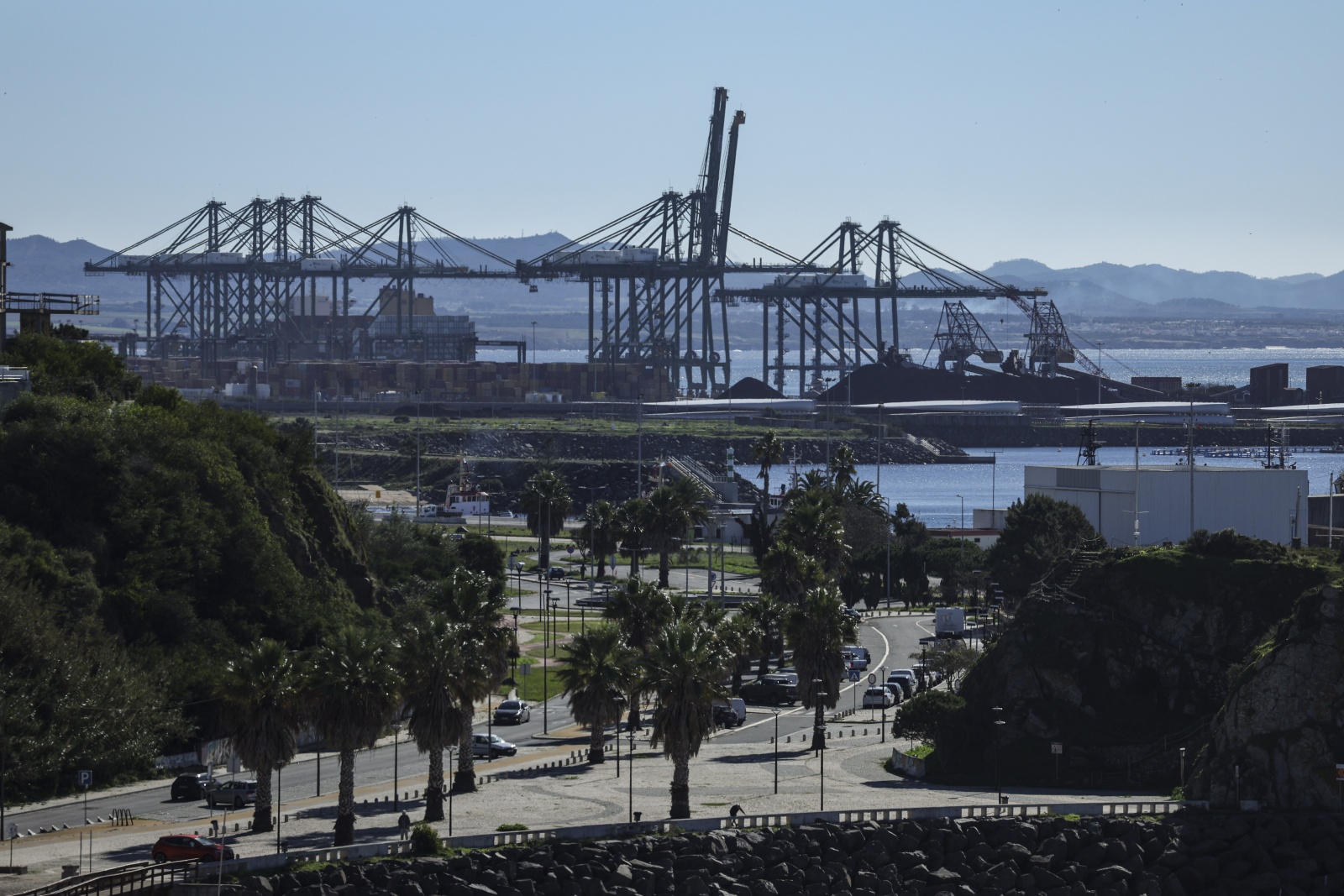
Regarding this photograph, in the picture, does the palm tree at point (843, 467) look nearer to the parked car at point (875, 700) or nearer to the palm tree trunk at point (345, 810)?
the parked car at point (875, 700)

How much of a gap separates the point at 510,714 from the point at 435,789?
14823 millimetres

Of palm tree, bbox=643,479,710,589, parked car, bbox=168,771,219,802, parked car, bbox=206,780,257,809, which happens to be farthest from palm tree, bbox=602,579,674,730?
palm tree, bbox=643,479,710,589

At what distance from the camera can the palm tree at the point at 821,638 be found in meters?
52.2

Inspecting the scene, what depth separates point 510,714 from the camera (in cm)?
5597

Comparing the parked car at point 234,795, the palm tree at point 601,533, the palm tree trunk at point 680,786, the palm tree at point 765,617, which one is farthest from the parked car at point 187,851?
the palm tree at point 601,533

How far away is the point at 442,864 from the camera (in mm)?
37844

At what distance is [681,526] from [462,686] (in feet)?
126

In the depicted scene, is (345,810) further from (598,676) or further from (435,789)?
(598,676)

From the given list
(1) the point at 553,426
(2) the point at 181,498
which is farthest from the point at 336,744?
(1) the point at 553,426

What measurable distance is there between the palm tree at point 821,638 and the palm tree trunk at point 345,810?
627 inches

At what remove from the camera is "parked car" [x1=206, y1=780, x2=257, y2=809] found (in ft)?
141

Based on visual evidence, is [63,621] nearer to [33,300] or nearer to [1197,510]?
[33,300]

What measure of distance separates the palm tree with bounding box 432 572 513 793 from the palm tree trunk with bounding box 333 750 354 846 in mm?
3523

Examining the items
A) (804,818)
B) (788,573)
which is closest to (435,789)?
(804,818)
